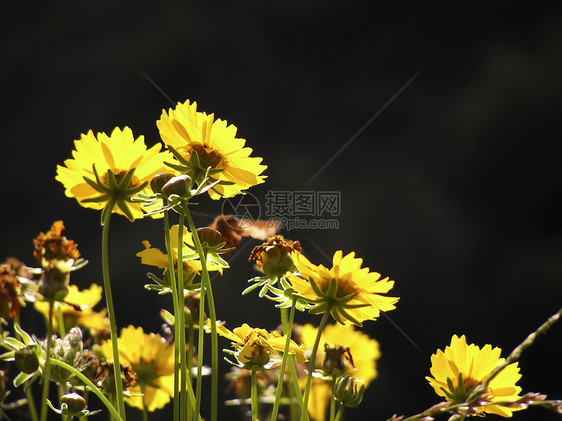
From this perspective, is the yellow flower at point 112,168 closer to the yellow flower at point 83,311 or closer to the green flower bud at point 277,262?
the green flower bud at point 277,262

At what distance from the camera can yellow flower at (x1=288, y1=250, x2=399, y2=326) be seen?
45cm

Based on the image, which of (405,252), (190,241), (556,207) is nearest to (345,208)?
(405,252)

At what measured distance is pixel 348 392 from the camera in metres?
0.47

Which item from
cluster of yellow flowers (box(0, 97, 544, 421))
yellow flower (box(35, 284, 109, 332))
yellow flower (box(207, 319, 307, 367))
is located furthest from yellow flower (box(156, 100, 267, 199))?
yellow flower (box(35, 284, 109, 332))

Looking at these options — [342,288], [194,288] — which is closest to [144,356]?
[194,288]

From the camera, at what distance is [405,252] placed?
190 centimetres

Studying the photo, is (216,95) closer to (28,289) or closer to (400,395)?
(400,395)

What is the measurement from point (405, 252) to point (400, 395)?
0.39m

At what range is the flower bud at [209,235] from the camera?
1.66 feet

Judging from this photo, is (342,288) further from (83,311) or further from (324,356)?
(83,311)

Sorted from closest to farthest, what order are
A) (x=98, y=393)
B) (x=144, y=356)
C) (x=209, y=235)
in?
(x=98, y=393), (x=209, y=235), (x=144, y=356)

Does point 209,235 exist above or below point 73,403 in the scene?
above

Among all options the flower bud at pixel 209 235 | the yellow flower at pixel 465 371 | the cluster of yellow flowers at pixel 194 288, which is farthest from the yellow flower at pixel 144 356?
the yellow flower at pixel 465 371

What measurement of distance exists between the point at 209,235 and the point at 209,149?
0.06 metres
